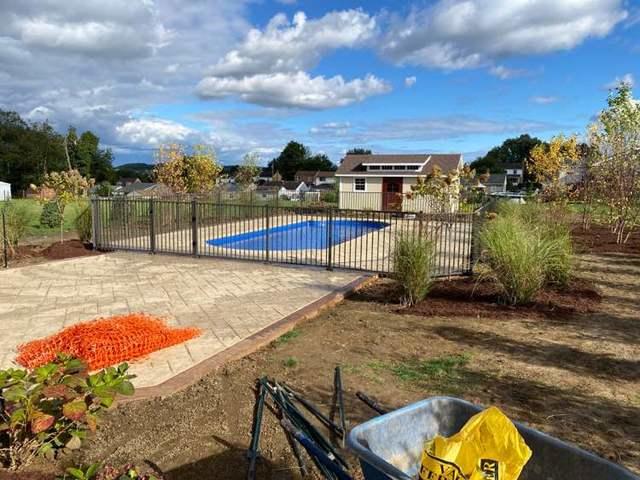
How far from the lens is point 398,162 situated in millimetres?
34844

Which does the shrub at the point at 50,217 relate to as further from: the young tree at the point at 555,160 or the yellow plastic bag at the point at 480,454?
the yellow plastic bag at the point at 480,454

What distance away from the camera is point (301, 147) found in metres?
104

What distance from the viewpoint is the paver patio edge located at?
3645mm

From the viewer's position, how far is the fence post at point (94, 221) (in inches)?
423

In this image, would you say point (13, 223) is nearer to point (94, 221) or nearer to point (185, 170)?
point (94, 221)

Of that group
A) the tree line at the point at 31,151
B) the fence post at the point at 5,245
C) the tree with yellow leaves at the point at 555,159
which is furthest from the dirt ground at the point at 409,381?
the tree line at the point at 31,151

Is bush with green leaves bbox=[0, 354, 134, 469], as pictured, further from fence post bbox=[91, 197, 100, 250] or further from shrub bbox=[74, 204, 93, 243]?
shrub bbox=[74, 204, 93, 243]

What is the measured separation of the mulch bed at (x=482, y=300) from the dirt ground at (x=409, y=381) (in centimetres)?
18

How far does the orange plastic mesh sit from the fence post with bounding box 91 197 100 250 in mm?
6495

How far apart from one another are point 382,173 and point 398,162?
1.53 meters

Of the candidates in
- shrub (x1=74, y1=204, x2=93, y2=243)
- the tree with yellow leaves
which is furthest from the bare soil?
the tree with yellow leaves

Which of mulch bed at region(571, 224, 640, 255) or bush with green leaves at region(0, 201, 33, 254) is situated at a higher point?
bush with green leaves at region(0, 201, 33, 254)

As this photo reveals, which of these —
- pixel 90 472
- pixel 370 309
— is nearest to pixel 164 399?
pixel 90 472

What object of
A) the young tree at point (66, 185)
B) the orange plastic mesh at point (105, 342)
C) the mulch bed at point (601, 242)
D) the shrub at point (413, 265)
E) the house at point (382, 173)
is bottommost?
the orange plastic mesh at point (105, 342)
